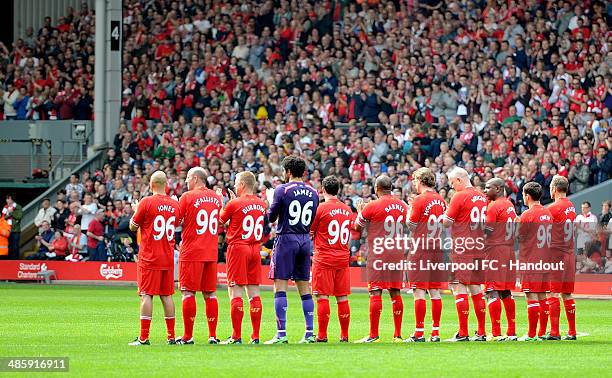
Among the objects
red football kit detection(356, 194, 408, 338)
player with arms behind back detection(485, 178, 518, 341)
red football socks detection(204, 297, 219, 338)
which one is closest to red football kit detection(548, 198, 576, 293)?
player with arms behind back detection(485, 178, 518, 341)

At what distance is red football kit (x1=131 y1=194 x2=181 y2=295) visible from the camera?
16.6 metres

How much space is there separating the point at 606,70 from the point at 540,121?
2463 mm

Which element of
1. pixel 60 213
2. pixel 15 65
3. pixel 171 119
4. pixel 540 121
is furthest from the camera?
pixel 15 65

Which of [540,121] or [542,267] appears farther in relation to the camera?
[540,121]

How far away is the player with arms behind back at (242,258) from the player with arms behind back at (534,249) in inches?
153

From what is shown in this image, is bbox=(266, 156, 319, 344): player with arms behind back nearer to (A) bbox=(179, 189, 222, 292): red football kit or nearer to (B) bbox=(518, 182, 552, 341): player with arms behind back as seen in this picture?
(A) bbox=(179, 189, 222, 292): red football kit

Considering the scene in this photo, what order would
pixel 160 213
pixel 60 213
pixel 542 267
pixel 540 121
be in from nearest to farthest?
pixel 160 213 < pixel 542 267 < pixel 540 121 < pixel 60 213

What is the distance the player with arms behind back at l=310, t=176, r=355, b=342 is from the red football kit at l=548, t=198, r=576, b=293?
3.06m

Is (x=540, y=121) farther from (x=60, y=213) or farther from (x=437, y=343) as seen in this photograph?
(x=437, y=343)

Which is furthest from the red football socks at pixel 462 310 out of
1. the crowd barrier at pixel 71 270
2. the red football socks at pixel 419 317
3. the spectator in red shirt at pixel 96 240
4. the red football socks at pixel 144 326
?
the spectator in red shirt at pixel 96 240

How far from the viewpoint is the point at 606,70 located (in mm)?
33656

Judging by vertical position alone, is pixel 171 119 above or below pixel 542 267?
above

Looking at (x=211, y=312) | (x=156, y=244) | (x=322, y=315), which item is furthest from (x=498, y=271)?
(x=156, y=244)

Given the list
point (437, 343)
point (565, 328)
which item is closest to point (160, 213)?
point (437, 343)
